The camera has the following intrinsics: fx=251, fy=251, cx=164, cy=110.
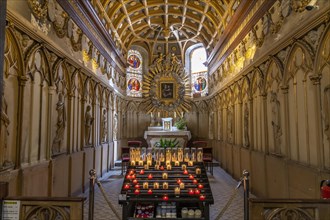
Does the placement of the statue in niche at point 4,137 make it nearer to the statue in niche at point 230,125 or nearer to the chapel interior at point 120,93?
the chapel interior at point 120,93

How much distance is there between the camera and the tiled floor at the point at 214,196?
634cm

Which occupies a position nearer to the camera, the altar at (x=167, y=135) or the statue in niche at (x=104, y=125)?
the statue in niche at (x=104, y=125)

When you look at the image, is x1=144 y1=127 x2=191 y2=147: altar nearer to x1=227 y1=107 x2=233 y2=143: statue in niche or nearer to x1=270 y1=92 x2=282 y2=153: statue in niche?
x1=227 y1=107 x2=233 y2=143: statue in niche

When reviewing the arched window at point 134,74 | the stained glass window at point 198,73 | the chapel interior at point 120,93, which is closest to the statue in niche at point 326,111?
the chapel interior at point 120,93

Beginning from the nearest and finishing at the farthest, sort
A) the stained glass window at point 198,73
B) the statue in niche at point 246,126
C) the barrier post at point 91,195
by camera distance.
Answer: the barrier post at point 91,195 < the statue in niche at point 246,126 < the stained glass window at point 198,73

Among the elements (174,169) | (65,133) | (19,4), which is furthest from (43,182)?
(19,4)

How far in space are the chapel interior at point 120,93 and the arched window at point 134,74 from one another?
287cm

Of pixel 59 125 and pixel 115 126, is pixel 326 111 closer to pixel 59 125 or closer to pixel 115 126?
pixel 59 125

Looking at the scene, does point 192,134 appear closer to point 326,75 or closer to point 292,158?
point 292,158

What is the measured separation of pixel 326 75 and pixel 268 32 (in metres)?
3.15

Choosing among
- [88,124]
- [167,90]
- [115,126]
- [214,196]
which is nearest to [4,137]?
[88,124]

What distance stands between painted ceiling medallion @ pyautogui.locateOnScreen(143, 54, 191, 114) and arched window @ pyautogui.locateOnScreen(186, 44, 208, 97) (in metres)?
0.66

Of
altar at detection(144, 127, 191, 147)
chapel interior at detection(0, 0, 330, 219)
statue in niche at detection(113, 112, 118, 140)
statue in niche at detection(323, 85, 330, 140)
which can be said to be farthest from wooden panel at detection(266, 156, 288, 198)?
statue in niche at detection(113, 112, 118, 140)

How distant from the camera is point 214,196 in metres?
8.22
